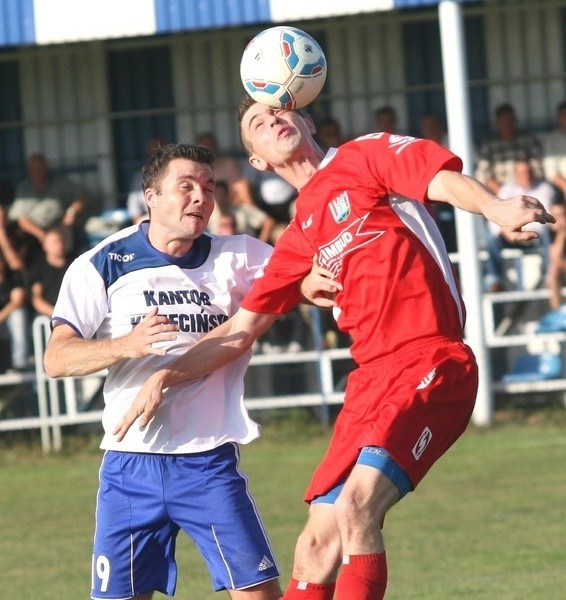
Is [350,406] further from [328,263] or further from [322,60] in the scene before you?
[322,60]

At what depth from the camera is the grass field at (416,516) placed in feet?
24.6

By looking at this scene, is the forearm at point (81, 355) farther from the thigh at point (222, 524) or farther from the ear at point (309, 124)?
the ear at point (309, 124)

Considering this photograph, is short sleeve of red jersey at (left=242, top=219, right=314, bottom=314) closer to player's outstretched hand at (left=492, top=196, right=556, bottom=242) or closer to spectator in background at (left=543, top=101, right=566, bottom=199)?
player's outstretched hand at (left=492, top=196, right=556, bottom=242)

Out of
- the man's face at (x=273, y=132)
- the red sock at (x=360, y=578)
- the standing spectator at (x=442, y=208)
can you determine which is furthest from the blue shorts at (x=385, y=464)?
the standing spectator at (x=442, y=208)

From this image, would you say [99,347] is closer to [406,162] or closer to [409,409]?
[409,409]

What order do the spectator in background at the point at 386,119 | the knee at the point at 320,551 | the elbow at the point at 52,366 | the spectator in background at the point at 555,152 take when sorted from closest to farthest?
the knee at the point at 320,551 < the elbow at the point at 52,366 < the spectator in background at the point at 386,119 < the spectator in background at the point at 555,152

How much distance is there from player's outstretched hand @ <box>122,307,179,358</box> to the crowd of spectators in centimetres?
762

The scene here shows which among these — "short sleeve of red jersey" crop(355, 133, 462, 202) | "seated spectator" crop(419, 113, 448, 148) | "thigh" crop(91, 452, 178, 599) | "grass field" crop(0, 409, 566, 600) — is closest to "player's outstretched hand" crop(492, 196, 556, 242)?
"short sleeve of red jersey" crop(355, 133, 462, 202)

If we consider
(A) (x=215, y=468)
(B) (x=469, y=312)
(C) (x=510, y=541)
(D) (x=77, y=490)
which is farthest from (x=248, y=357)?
(B) (x=469, y=312)

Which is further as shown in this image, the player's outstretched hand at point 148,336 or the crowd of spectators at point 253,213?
the crowd of spectators at point 253,213

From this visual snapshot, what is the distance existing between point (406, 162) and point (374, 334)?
0.66 metres

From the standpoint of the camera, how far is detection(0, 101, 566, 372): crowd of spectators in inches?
521

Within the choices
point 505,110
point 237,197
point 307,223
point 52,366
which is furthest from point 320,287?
point 505,110

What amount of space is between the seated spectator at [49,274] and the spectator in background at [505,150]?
4.18 metres
